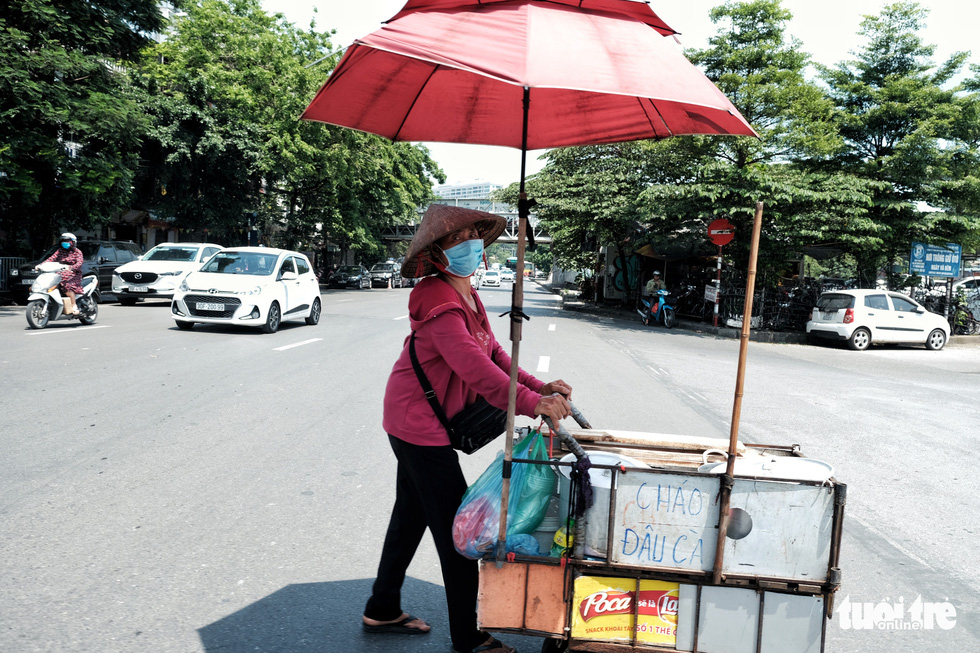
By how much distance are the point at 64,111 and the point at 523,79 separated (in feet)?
59.5

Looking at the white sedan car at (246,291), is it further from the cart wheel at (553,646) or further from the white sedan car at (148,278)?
the cart wheel at (553,646)

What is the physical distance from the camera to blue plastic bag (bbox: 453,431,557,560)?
2.57m

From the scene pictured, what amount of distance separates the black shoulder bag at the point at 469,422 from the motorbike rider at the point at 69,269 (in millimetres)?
12593

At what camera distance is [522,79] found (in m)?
2.12

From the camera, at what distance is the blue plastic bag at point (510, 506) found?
2.57 m

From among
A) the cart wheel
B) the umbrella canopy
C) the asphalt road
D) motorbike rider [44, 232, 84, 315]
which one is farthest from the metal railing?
the cart wheel

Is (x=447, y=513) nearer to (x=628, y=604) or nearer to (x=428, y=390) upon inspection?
(x=428, y=390)

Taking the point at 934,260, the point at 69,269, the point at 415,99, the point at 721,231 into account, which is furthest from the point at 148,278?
the point at 934,260

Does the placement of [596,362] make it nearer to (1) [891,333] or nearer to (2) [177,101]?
(1) [891,333]

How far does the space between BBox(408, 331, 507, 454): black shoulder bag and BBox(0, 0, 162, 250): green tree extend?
16.2 metres

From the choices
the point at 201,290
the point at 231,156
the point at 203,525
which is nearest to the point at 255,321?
the point at 201,290

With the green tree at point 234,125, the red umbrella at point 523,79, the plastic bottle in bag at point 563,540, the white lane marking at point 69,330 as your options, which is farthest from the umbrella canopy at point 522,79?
the green tree at point 234,125

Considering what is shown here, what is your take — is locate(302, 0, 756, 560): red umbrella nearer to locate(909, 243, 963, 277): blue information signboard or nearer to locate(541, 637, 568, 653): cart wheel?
locate(541, 637, 568, 653): cart wheel

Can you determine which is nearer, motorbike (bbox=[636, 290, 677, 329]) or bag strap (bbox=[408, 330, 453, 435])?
bag strap (bbox=[408, 330, 453, 435])
